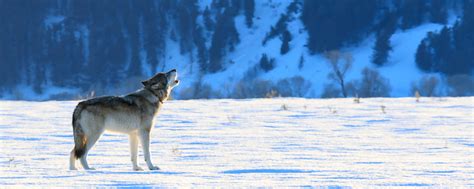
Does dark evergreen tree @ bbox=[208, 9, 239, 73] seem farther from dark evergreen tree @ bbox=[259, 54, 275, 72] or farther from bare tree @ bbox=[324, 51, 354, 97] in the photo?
bare tree @ bbox=[324, 51, 354, 97]

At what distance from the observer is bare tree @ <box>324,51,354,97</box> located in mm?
75750

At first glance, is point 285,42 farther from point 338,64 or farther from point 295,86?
point 295,86

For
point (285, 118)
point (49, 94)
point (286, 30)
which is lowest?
point (49, 94)

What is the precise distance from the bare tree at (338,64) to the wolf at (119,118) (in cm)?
6781

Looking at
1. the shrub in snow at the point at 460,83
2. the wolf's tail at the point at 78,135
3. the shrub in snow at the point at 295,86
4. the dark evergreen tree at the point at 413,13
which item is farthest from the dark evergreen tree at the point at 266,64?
the wolf's tail at the point at 78,135

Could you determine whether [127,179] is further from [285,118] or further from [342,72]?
[342,72]

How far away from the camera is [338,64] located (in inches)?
3248

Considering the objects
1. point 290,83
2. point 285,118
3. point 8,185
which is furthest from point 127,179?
point 290,83

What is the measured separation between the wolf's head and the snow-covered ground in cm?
66

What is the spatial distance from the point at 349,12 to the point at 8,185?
Result: 81.9 metres

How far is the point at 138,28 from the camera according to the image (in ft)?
307

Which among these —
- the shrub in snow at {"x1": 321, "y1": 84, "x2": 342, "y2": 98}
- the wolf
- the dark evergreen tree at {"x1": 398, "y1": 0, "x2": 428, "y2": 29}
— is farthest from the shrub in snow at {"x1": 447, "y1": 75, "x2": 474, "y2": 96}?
the wolf

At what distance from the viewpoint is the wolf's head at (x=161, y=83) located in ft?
24.4

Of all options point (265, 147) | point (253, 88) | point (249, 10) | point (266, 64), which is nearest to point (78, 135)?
point (265, 147)
